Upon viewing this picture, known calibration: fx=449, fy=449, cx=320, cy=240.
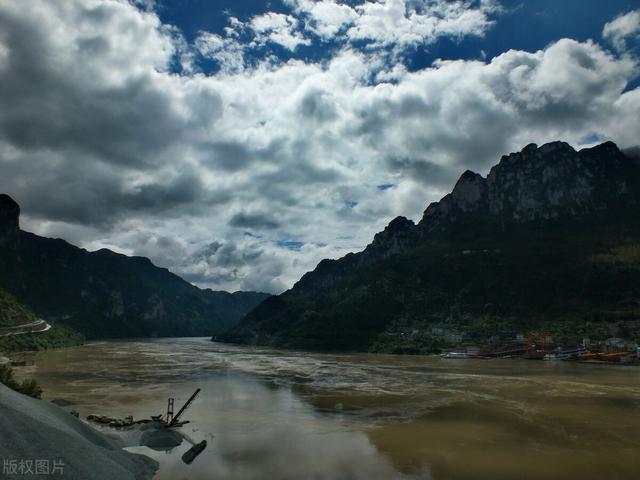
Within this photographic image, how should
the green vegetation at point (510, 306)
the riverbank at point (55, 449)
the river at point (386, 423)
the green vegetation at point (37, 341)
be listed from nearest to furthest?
the riverbank at point (55, 449), the river at point (386, 423), the green vegetation at point (37, 341), the green vegetation at point (510, 306)

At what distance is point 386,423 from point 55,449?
26521 mm

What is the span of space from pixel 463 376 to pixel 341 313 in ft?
390

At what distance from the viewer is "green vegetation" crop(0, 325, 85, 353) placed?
121m

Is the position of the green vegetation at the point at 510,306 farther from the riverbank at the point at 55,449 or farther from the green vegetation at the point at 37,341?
the riverbank at the point at 55,449

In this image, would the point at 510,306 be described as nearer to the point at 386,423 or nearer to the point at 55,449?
the point at 386,423

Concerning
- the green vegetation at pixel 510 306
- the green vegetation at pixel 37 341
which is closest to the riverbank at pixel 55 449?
the green vegetation at pixel 37 341

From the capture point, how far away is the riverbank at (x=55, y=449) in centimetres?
1738

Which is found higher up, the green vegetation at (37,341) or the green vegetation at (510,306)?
A: the green vegetation at (510,306)

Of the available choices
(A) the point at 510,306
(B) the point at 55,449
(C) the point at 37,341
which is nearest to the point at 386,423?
(B) the point at 55,449

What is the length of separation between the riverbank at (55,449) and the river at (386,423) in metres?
2.70

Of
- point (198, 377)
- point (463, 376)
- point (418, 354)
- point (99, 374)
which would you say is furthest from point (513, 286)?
point (99, 374)

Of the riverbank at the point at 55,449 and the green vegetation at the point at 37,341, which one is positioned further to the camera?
the green vegetation at the point at 37,341

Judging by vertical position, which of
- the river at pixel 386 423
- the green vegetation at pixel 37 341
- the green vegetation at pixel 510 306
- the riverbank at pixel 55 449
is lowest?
the river at pixel 386 423

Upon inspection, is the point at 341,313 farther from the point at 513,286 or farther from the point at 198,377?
the point at 198,377
